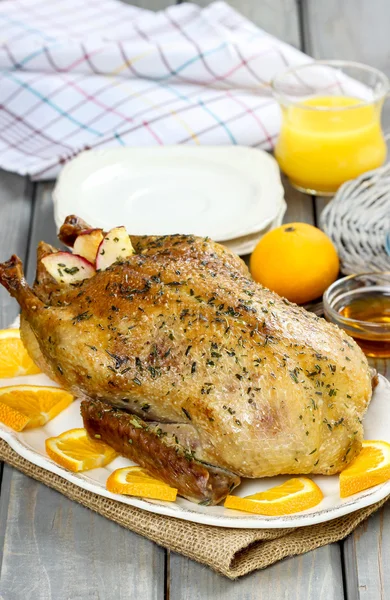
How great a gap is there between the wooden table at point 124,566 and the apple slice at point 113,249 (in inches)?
27.9

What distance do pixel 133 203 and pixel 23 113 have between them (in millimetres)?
1031

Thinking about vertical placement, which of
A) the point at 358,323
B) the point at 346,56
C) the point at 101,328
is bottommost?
the point at 346,56

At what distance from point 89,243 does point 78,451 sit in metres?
0.71

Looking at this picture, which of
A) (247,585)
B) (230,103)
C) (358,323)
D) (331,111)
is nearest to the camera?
(247,585)

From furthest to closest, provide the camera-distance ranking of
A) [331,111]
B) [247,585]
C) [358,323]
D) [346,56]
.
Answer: [346,56], [331,111], [358,323], [247,585]

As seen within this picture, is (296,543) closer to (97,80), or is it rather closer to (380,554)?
(380,554)

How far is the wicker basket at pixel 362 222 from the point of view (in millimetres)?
3672

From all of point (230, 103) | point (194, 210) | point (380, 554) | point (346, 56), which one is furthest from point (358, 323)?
point (346, 56)

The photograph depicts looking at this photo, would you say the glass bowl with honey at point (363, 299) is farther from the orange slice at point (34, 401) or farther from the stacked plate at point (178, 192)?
the orange slice at point (34, 401)

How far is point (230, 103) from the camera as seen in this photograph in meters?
4.79

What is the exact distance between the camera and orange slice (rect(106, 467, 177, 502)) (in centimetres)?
247

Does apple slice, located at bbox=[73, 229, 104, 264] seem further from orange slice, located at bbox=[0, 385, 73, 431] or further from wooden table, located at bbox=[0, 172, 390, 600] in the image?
wooden table, located at bbox=[0, 172, 390, 600]

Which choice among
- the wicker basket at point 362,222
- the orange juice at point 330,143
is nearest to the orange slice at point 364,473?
the wicker basket at point 362,222

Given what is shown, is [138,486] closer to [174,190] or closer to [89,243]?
[89,243]
